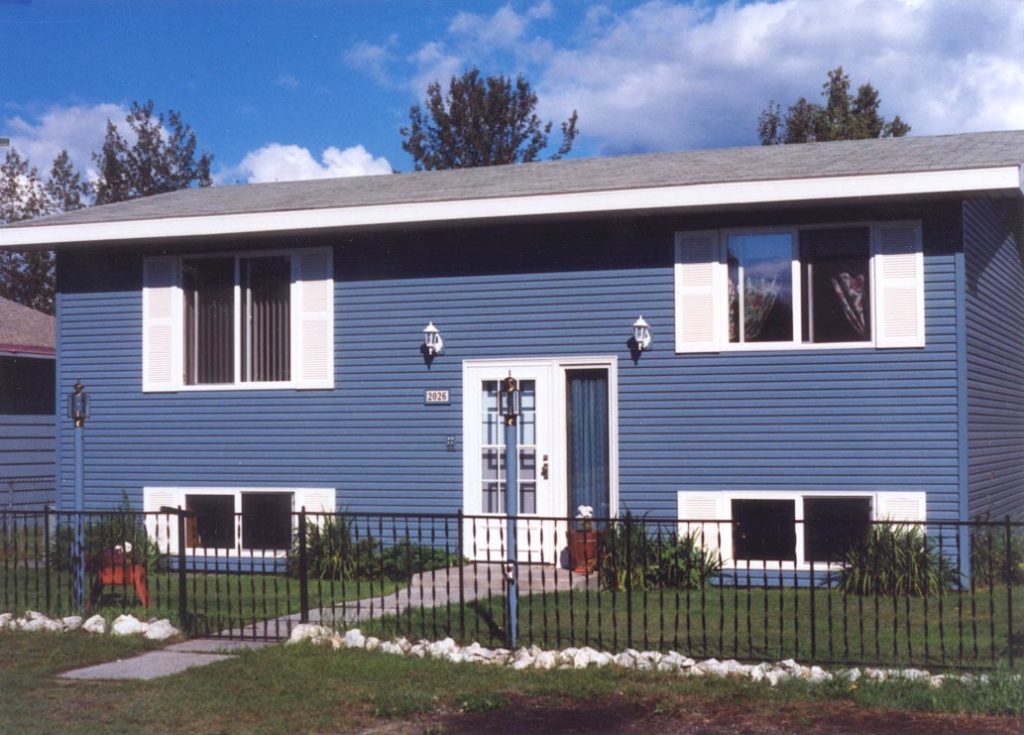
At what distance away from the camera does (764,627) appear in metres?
9.12

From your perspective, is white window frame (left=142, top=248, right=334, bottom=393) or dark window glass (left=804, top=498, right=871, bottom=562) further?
white window frame (left=142, top=248, right=334, bottom=393)

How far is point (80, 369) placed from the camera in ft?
50.6

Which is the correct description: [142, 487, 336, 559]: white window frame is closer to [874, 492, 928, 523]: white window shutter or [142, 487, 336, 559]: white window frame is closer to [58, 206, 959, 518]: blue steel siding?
[58, 206, 959, 518]: blue steel siding

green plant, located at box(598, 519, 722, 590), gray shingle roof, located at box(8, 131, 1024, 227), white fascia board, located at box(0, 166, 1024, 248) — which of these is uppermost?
gray shingle roof, located at box(8, 131, 1024, 227)

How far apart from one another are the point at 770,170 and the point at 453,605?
5717 millimetres

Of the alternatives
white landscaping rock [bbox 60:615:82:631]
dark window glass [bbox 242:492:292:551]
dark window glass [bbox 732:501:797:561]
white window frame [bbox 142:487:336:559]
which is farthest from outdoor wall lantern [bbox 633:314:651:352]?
white landscaping rock [bbox 60:615:82:631]

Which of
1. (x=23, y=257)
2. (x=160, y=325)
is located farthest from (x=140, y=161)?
(x=160, y=325)

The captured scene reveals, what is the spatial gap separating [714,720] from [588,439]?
6.83 meters

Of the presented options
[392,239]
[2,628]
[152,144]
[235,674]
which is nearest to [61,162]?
[152,144]

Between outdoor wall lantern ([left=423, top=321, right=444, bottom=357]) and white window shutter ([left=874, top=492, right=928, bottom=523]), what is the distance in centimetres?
509

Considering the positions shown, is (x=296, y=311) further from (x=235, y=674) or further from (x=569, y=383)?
(x=235, y=674)

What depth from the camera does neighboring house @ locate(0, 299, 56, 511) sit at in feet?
Answer: 66.9

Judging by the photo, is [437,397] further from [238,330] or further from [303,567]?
[303,567]

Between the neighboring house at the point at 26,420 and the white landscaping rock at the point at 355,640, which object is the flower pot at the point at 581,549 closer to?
the white landscaping rock at the point at 355,640
